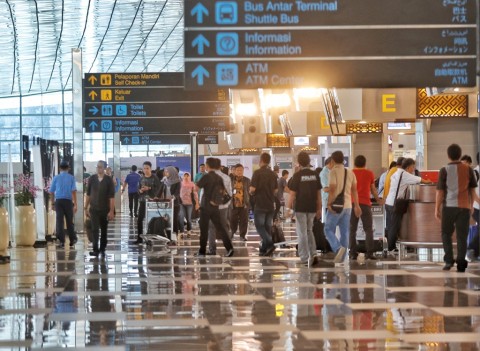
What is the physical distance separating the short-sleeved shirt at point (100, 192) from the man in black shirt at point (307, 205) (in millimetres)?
4021

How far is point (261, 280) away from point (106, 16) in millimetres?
25353

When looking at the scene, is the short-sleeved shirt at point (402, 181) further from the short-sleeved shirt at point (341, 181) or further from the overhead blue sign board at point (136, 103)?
the overhead blue sign board at point (136, 103)

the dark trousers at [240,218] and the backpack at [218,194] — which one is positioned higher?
the backpack at [218,194]

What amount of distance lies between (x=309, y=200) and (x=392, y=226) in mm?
2793

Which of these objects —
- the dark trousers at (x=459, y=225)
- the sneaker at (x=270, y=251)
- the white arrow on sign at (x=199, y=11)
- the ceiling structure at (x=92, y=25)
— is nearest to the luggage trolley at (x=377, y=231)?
the sneaker at (x=270, y=251)

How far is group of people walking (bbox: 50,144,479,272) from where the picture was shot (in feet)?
48.0

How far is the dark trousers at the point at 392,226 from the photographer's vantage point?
17906mm

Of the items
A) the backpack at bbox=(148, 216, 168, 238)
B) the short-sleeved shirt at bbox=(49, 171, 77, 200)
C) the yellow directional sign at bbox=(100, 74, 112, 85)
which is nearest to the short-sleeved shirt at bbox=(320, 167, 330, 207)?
the backpack at bbox=(148, 216, 168, 238)

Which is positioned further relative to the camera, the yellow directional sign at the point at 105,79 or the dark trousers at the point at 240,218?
the yellow directional sign at the point at 105,79

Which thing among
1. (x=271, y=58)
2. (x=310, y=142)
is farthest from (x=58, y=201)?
(x=310, y=142)

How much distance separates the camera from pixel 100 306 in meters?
11.0

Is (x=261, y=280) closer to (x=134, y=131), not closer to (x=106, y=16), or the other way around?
(x=134, y=131)

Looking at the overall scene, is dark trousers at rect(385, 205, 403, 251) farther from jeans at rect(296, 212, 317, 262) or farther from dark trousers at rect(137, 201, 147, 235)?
dark trousers at rect(137, 201, 147, 235)

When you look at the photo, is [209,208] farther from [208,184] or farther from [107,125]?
[107,125]
